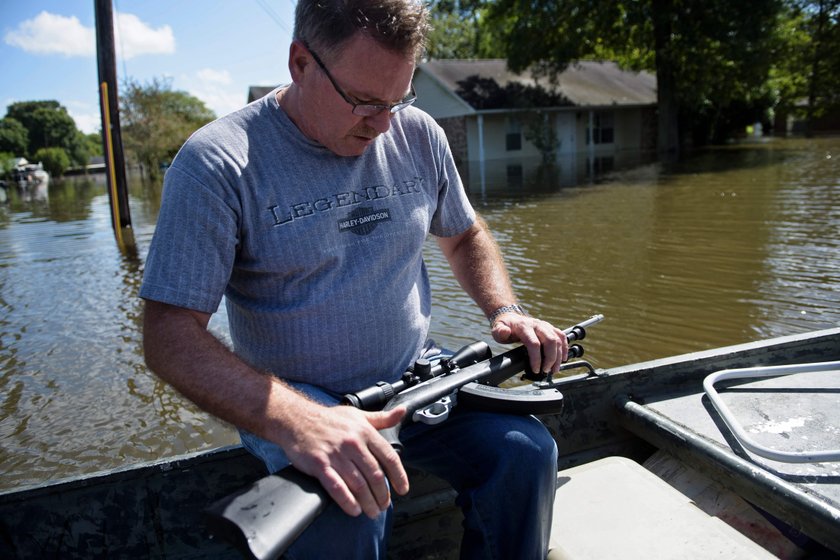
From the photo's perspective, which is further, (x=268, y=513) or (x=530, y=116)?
(x=530, y=116)

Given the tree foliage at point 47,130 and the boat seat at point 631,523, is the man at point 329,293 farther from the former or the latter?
the tree foliage at point 47,130

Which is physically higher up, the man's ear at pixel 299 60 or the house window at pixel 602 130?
the house window at pixel 602 130

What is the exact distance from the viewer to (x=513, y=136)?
113 ft

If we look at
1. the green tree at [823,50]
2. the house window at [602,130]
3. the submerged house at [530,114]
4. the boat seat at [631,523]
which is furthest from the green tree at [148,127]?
the boat seat at [631,523]

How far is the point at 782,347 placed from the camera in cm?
335

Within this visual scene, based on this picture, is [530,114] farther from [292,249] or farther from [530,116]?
[292,249]

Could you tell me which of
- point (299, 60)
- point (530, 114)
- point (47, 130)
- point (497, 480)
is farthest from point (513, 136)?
point (47, 130)

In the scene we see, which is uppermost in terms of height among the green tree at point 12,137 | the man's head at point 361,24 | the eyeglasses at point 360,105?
the green tree at point 12,137

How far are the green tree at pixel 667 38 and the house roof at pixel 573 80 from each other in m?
2.50

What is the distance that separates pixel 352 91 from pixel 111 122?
12.7 metres

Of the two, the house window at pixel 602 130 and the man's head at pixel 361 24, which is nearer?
the man's head at pixel 361 24

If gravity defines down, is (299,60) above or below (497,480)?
above

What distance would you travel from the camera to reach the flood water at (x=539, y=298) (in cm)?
503

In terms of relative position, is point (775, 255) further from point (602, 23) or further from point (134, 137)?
point (134, 137)
